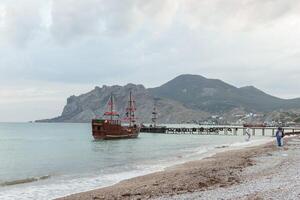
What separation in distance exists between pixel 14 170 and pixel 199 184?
23.1 m

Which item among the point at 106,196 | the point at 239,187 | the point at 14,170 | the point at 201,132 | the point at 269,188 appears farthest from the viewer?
the point at 201,132

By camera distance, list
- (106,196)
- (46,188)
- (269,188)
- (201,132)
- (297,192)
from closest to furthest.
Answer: (297,192)
(269,188)
(106,196)
(46,188)
(201,132)

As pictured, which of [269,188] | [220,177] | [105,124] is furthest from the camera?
[105,124]

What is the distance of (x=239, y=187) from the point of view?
1552cm

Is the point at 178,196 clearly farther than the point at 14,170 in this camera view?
No

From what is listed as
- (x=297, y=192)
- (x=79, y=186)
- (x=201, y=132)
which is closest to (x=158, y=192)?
(x=297, y=192)

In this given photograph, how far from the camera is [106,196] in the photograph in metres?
16.9

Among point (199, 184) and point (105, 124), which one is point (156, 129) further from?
point (199, 184)

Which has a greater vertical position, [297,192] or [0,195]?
[297,192]

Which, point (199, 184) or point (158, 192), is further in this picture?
point (199, 184)

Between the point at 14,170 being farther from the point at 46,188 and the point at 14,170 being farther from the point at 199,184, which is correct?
the point at 199,184

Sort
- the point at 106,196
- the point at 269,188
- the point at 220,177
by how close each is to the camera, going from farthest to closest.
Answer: the point at 220,177, the point at 106,196, the point at 269,188

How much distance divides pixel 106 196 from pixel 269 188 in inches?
238

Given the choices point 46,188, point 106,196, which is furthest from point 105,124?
point 106,196
